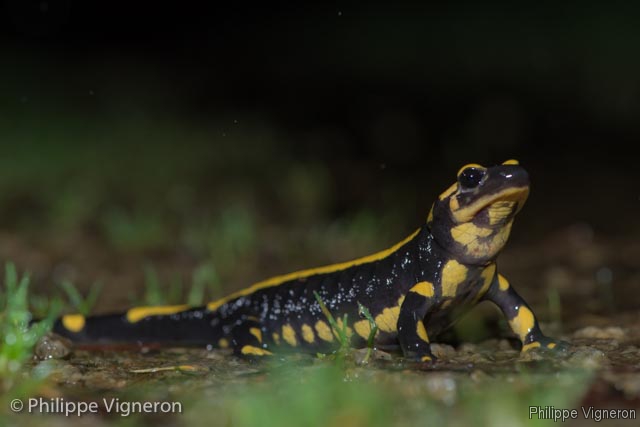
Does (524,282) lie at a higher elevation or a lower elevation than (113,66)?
lower

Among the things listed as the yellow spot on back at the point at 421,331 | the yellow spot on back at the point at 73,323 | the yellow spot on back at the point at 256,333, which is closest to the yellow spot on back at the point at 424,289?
the yellow spot on back at the point at 421,331

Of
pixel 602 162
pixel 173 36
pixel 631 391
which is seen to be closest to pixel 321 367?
pixel 631 391

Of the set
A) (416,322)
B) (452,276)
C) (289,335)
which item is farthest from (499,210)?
(289,335)

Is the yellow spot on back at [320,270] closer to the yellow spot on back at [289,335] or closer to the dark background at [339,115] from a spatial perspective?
the yellow spot on back at [289,335]

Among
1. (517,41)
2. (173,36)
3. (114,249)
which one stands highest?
(173,36)

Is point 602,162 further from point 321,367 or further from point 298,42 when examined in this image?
point 298,42

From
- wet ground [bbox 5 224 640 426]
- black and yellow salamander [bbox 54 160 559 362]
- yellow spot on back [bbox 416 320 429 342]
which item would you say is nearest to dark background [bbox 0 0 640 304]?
black and yellow salamander [bbox 54 160 559 362]

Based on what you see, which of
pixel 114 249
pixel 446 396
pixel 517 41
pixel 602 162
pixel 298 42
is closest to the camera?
pixel 446 396

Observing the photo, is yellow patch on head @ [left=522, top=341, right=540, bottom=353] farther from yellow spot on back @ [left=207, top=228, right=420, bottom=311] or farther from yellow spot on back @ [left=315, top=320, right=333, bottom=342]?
yellow spot on back @ [left=315, top=320, right=333, bottom=342]
